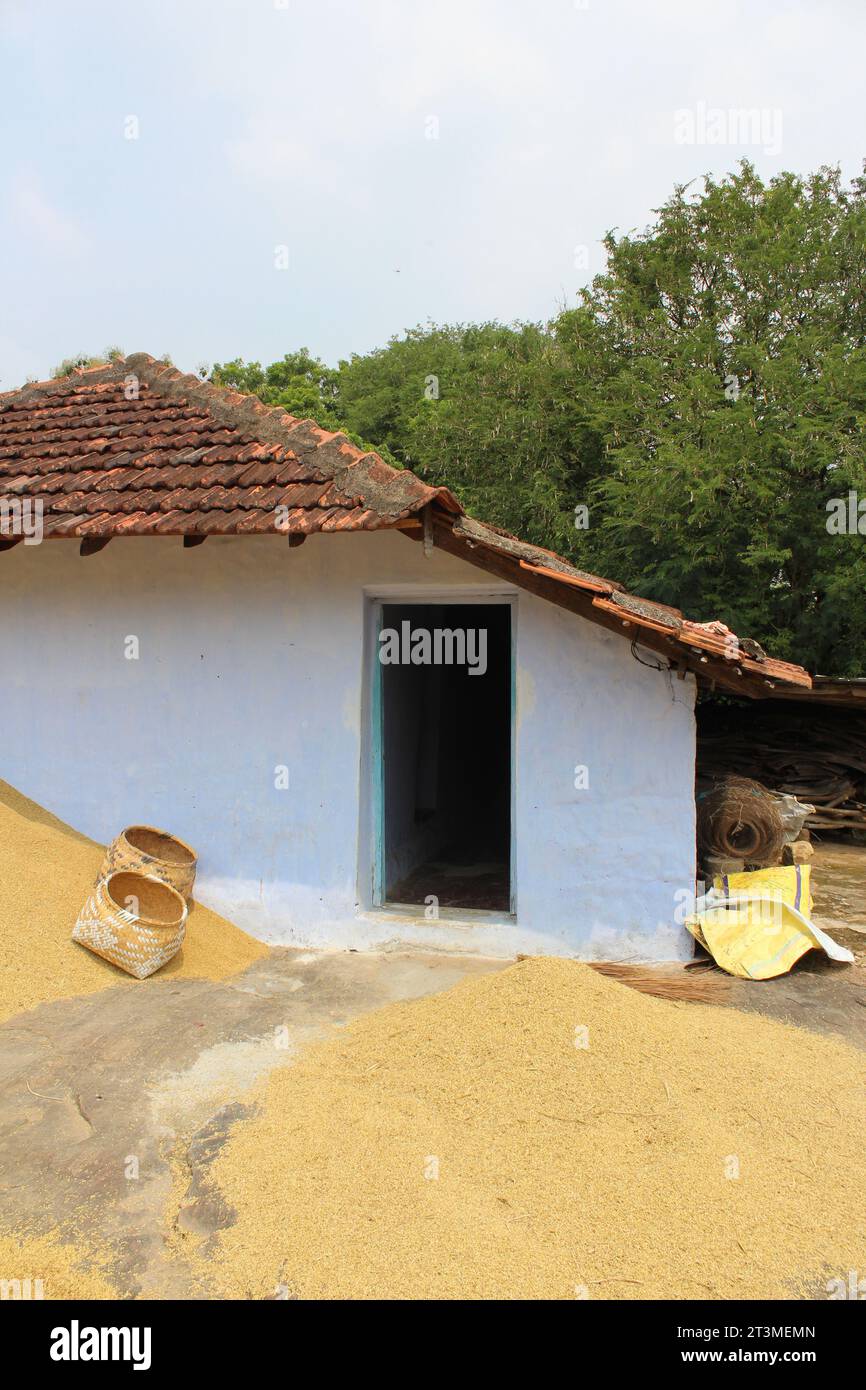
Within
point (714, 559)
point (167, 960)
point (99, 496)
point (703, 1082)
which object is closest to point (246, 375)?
point (714, 559)

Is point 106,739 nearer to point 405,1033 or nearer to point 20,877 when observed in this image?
point 20,877

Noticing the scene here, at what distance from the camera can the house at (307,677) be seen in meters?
5.53

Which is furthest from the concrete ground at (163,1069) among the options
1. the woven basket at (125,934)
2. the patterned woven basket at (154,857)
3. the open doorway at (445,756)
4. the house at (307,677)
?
the open doorway at (445,756)

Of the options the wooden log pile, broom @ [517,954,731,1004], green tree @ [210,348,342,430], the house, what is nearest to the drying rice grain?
broom @ [517,954,731,1004]

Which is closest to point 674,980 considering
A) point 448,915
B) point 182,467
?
point 448,915

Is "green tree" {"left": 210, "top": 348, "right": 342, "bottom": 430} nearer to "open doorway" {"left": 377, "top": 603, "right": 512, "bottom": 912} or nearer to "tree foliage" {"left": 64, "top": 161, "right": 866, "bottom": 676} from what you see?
"tree foliage" {"left": 64, "top": 161, "right": 866, "bottom": 676}

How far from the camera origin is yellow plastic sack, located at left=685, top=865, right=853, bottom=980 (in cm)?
543

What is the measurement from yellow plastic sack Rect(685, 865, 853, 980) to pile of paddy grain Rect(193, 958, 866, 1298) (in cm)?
75

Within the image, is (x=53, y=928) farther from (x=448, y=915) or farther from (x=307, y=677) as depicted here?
(x=448, y=915)

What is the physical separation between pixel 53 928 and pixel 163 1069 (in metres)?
1.59

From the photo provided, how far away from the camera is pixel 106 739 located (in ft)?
21.7

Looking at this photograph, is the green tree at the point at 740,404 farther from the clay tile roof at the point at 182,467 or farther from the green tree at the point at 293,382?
the green tree at the point at 293,382

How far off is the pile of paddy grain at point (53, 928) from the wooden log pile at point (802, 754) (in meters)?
7.73

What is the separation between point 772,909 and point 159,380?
6.47 m
